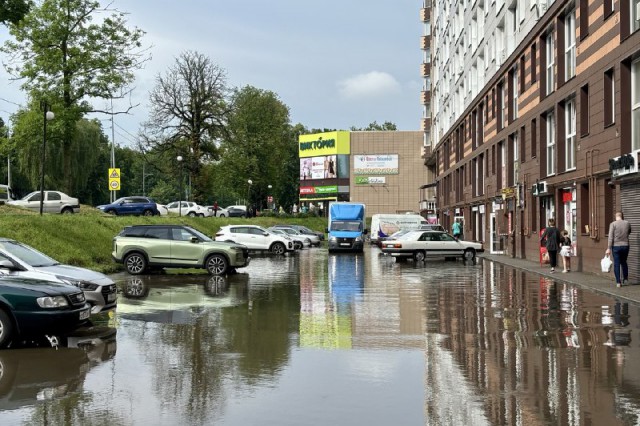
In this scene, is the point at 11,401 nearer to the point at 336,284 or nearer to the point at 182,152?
the point at 336,284

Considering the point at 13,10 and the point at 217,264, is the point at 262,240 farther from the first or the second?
the point at 13,10

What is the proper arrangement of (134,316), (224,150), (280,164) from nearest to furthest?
(134,316), (224,150), (280,164)

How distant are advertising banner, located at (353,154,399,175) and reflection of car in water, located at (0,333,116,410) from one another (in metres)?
87.9

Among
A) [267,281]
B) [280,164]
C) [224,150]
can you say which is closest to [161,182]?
[280,164]

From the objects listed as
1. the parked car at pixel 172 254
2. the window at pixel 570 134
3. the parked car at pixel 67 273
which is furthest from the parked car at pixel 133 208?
the parked car at pixel 67 273

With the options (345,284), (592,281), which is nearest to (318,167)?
(345,284)

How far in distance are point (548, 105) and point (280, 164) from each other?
5550 cm

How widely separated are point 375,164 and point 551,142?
67683 mm

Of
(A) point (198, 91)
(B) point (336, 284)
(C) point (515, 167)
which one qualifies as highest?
(A) point (198, 91)

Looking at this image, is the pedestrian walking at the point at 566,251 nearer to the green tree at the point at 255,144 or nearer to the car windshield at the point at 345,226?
the car windshield at the point at 345,226

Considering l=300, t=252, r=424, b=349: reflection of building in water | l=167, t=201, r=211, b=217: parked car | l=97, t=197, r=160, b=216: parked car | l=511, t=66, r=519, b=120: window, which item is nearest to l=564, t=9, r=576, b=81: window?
l=511, t=66, r=519, b=120: window

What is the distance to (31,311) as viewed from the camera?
9398 millimetres

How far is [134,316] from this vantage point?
516 inches

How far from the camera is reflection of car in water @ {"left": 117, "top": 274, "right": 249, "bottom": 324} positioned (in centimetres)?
1338
